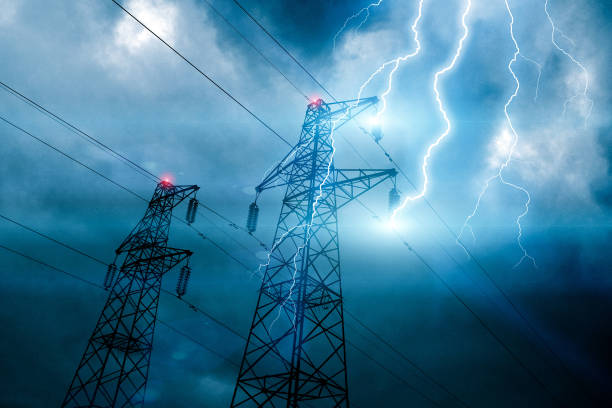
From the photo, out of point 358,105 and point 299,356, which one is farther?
point 358,105

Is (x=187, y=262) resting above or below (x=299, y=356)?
above

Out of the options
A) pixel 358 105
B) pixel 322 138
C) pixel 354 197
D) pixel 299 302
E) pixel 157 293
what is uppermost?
pixel 358 105

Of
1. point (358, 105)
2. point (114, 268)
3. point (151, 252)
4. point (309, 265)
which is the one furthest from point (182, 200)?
point (358, 105)

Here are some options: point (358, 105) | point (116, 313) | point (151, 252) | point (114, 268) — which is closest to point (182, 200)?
point (151, 252)

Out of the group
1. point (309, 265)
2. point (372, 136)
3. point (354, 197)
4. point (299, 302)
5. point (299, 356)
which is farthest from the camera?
point (372, 136)

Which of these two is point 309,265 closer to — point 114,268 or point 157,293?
point 157,293

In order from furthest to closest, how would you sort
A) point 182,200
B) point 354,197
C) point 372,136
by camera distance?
1. point 182,200
2. point 372,136
3. point 354,197

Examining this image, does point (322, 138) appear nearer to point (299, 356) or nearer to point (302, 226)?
point (302, 226)

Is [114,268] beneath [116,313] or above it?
above

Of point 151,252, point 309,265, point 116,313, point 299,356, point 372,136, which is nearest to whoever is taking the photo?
point 299,356
